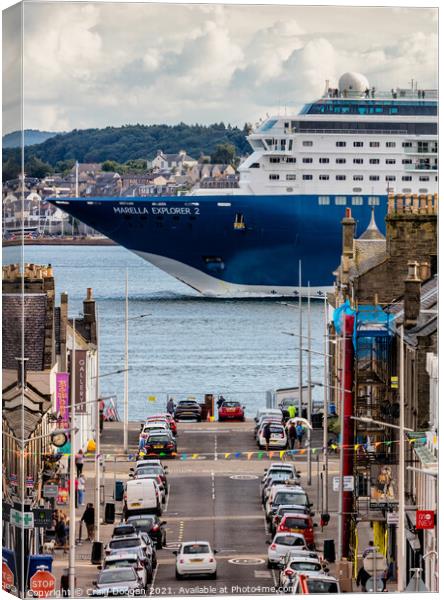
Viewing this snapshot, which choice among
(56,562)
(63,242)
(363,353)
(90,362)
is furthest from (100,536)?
(63,242)

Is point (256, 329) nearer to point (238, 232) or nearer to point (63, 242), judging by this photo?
point (238, 232)

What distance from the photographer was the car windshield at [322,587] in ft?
90.5

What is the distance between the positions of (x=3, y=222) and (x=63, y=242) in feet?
300

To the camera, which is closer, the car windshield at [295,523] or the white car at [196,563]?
the white car at [196,563]

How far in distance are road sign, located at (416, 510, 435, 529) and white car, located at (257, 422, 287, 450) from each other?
13371 millimetres

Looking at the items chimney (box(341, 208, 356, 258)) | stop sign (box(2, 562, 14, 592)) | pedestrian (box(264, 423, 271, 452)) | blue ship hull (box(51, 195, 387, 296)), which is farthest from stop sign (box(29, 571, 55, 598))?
blue ship hull (box(51, 195, 387, 296))

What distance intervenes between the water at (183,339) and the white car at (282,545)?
29835 millimetres

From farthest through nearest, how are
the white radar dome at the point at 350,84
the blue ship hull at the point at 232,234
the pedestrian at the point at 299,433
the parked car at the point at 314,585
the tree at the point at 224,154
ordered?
the tree at the point at 224,154, the blue ship hull at the point at 232,234, the white radar dome at the point at 350,84, the pedestrian at the point at 299,433, the parked car at the point at 314,585

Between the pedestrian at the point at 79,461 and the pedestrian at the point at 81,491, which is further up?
the pedestrian at the point at 79,461

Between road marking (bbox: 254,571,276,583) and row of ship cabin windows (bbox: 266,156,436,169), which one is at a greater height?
row of ship cabin windows (bbox: 266,156,436,169)

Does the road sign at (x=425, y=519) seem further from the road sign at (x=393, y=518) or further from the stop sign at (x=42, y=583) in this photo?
the stop sign at (x=42, y=583)

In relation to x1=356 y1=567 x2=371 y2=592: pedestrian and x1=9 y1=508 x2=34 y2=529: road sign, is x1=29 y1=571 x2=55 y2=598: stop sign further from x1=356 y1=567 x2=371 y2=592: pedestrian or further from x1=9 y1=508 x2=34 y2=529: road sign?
x1=356 y1=567 x2=371 y2=592: pedestrian

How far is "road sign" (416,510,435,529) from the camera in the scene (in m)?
28.3

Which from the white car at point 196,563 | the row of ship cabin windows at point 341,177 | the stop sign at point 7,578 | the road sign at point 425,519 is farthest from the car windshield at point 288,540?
the row of ship cabin windows at point 341,177
